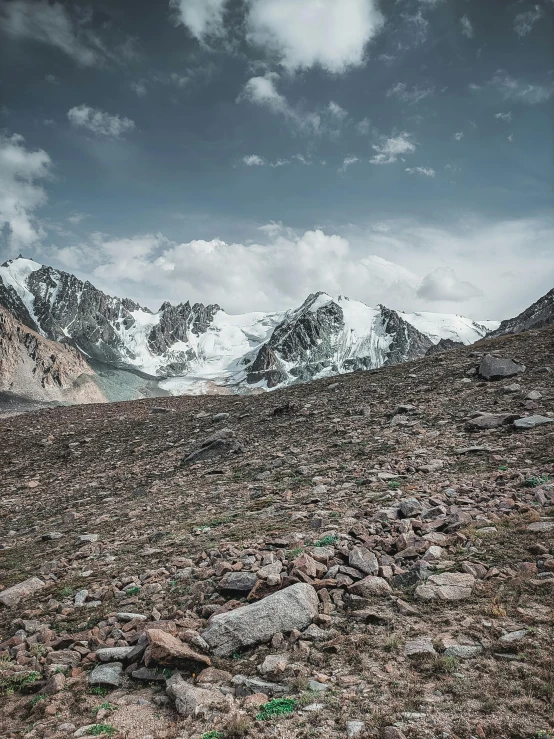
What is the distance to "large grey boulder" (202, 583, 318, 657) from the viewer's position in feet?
18.7

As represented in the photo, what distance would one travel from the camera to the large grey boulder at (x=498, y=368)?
21125 millimetres

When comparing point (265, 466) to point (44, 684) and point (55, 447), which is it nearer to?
point (44, 684)

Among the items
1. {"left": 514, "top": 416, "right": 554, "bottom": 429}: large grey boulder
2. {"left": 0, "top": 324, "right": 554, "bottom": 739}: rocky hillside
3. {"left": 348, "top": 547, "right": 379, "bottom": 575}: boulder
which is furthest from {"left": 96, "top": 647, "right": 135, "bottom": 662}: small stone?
{"left": 514, "top": 416, "right": 554, "bottom": 429}: large grey boulder

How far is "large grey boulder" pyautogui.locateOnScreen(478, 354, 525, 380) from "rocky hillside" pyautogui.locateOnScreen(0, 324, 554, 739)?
5.04 metres

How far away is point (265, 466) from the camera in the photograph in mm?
16062

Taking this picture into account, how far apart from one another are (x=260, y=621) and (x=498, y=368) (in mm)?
20074

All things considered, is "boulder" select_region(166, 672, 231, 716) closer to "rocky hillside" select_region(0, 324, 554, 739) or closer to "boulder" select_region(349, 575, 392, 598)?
"rocky hillside" select_region(0, 324, 554, 739)

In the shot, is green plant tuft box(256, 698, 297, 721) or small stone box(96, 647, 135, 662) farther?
small stone box(96, 647, 135, 662)

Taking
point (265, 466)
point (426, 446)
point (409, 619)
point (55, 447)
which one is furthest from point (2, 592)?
point (55, 447)

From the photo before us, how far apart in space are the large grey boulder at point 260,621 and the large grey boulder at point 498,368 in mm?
18754

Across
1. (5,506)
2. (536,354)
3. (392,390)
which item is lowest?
(5,506)

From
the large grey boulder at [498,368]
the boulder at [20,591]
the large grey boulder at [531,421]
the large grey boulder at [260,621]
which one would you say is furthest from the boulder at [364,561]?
the large grey boulder at [498,368]

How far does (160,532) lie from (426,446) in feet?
30.4

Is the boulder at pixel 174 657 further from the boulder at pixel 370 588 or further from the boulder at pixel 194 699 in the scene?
the boulder at pixel 370 588
